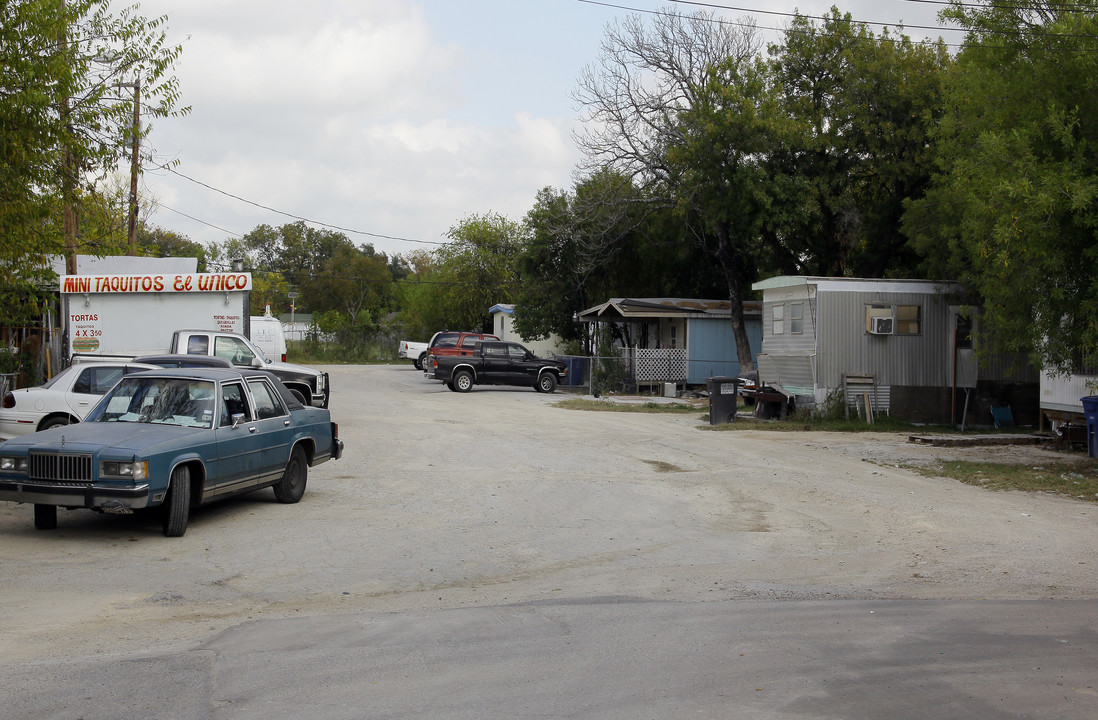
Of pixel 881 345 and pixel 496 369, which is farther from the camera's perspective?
pixel 496 369

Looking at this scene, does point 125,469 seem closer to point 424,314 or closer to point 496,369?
point 496,369

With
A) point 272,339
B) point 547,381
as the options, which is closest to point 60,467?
point 272,339

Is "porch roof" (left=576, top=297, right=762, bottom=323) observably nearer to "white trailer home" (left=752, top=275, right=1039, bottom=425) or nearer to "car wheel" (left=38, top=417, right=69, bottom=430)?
"white trailer home" (left=752, top=275, right=1039, bottom=425)

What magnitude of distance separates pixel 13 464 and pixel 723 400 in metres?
16.6

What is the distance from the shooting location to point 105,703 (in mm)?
4910

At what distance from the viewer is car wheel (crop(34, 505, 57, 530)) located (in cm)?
947

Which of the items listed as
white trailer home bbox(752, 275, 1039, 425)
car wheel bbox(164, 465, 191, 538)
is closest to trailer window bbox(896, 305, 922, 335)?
white trailer home bbox(752, 275, 1039, 425)

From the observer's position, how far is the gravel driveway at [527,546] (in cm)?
717

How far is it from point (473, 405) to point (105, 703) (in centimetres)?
2175

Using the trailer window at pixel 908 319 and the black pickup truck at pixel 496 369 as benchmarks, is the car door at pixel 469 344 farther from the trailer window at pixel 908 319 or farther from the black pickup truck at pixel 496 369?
the trailer window at pixel 908 319

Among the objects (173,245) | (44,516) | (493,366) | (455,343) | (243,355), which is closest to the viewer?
(44,516)

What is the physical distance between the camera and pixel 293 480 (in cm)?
1138

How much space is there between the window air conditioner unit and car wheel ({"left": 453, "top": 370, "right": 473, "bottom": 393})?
13756mm

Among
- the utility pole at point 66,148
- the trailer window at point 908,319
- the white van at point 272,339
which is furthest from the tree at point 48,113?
the trailer window at point 908,319
